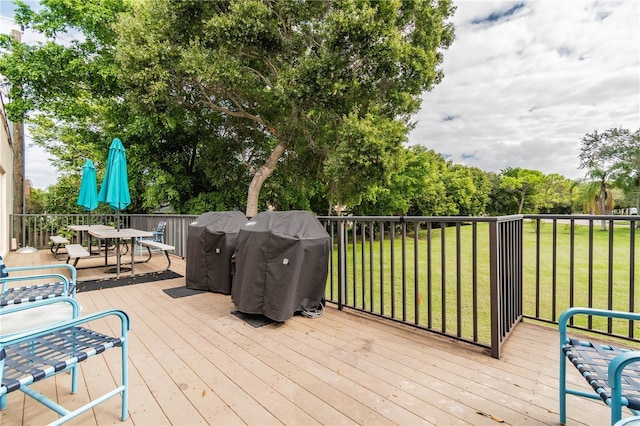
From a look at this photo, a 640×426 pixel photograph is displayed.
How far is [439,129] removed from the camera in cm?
2595

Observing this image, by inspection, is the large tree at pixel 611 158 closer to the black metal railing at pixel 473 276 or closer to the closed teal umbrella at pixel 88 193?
the black metal railing at pixel 473 276

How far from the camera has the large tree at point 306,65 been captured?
912cm

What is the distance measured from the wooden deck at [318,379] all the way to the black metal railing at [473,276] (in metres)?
0.28

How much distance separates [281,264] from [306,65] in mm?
8124

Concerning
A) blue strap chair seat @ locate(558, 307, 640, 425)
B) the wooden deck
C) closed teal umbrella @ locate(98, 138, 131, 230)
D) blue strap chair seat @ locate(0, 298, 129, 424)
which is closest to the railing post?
the wooden deck

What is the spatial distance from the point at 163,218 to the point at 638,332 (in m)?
9.40

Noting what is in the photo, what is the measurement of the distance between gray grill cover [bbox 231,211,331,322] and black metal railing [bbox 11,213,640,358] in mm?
369

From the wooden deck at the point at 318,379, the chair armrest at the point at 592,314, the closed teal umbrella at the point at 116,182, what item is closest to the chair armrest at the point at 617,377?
the chair armrest at the point at 592,314

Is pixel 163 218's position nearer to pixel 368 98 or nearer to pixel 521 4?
pixel 368 98

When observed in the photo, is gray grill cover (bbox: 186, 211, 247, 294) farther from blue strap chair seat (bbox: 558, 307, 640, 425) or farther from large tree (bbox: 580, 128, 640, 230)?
large tree (bbox: 580, 128, 640, 230)

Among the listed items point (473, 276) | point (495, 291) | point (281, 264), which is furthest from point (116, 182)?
point (495, 291)

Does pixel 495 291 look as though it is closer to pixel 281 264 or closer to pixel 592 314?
pixel 592 314

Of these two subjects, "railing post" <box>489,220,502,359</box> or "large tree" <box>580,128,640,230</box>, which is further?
"large tree" <box>580,128,640,230</box>

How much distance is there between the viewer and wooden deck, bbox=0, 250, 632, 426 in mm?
1655
